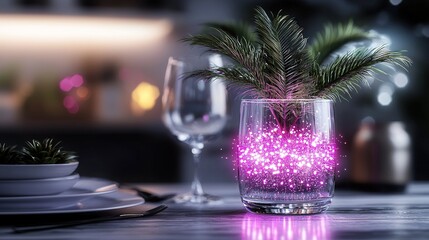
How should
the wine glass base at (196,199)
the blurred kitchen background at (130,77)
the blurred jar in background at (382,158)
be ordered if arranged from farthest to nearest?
the blurred kitchen background at (130,77), the blurred jar in background at (382,158), the wine glass base at (196,199)

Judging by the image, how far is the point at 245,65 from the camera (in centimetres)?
84

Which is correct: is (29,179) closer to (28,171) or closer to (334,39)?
(28,171)

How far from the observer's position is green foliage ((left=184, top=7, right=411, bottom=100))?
0.84m

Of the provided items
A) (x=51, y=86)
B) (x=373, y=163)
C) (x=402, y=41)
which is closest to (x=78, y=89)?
(x=51, y=86)

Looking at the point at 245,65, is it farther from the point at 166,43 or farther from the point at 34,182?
the point at 166,43

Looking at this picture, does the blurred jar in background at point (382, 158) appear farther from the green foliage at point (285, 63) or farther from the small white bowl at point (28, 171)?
the small white bowl at point (28, 171)

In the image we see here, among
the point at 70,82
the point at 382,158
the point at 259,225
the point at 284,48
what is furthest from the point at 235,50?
the point at 70,82

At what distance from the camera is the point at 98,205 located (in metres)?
0.82

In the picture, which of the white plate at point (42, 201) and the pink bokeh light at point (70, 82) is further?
the pink bokeh light at point (70, 82)

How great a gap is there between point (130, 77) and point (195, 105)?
1.83m

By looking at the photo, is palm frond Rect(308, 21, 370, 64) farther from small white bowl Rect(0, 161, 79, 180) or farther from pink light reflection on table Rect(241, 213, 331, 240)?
small white bowl Rect(0, 161, 79, 180)

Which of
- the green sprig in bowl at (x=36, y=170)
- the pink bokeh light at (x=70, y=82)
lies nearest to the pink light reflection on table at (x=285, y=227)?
the green sprig in bowl at (x=36, y=170)

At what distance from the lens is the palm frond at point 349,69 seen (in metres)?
0.84

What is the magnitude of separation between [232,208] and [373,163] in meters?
0.43
